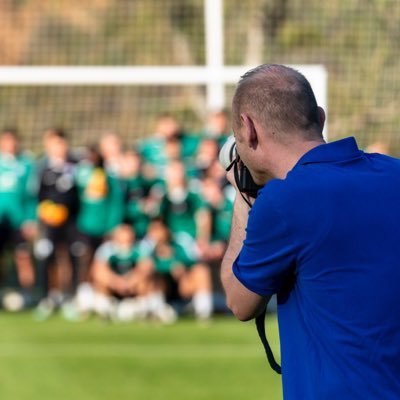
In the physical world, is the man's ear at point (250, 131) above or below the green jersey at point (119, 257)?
above

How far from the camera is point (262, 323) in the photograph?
289 centimetres

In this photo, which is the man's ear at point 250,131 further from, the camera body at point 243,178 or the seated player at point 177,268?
the seated player at point 177,268

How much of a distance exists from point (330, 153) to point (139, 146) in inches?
376

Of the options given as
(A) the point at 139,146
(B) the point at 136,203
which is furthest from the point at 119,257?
(A) the point at 139,146

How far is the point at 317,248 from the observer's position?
2557 millimetres

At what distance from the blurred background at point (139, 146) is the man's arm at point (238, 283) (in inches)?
260

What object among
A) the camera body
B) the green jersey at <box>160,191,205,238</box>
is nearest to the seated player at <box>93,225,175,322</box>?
the green jersey at <box>160,191,205,238</box>

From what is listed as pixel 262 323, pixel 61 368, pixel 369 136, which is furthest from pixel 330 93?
pixel 262 323

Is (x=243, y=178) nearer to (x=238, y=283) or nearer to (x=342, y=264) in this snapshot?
(x=238, y=283)

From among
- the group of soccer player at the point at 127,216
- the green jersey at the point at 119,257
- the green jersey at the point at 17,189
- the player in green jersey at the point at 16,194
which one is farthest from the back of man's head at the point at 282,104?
the green jersey at the point at 17,189

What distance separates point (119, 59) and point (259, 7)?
5.98 feet

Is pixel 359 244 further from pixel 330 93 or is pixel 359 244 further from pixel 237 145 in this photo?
pixel 330 93

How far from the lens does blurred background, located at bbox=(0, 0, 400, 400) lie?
1057cm

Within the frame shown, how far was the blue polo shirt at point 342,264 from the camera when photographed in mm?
2543
